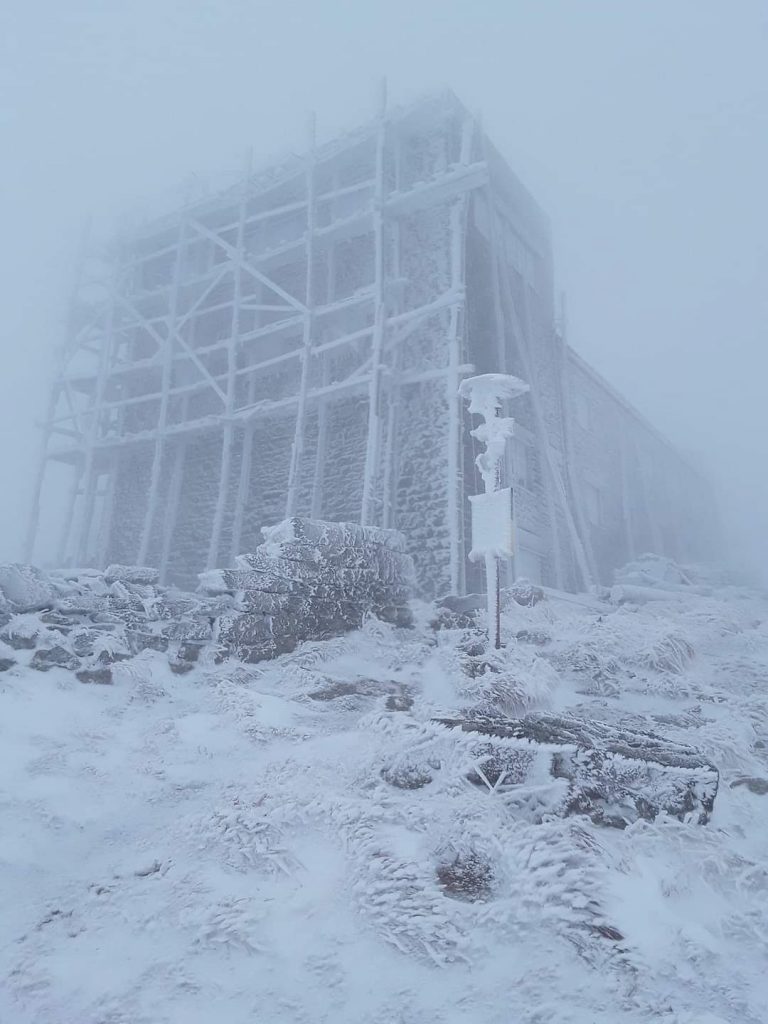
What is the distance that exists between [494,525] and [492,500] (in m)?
0.25

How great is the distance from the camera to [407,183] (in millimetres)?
13797

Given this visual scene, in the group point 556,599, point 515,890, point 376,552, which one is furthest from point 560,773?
point 556,599

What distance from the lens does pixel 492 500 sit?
6500 mm

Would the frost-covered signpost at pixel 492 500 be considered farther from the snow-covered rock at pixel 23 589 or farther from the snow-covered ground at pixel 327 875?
the snow-covered rock at pixel 23 589

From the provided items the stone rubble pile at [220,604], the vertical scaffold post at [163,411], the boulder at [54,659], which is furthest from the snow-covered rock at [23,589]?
the vertical scaffold post at [163,411]

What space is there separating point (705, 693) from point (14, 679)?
4.98 metres

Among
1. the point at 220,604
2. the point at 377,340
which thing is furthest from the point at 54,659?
the point at 377,340

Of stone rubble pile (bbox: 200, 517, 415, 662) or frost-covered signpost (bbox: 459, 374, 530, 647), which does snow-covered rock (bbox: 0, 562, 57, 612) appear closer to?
stone rubble pile (bbox: 200, 517, 415, 662)

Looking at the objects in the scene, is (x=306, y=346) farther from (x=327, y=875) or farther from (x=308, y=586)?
(x=327, y=875)

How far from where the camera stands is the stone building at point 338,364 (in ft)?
40.5

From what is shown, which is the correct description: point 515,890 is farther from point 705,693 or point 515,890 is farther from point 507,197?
point 507,197

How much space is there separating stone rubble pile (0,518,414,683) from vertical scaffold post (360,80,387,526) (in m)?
3.64

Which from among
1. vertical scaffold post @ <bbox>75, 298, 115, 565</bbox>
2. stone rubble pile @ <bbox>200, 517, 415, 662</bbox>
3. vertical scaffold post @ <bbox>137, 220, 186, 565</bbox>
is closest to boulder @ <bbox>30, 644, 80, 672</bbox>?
stone rubble pile @ <bbox>200, 517, 415, 662</bbox>

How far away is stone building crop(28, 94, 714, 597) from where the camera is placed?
12352 millimetres
